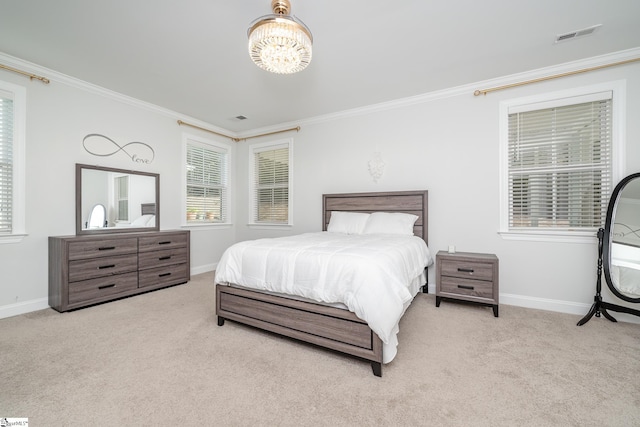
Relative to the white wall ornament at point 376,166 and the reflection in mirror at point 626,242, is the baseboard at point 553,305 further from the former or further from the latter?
the white wall ornament at point 376,166

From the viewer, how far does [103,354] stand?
201 centimetres

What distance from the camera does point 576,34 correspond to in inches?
93.7

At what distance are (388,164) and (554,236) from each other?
2.06m

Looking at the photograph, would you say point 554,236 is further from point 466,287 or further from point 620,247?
point 466,287

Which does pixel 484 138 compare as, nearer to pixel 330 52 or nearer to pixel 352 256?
pixel 330 52

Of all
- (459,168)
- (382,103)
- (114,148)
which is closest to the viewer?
(459,168)

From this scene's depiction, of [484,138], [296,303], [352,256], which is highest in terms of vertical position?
[484,138]

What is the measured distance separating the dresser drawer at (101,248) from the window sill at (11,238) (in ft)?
1.72

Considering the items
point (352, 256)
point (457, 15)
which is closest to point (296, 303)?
point (352, 256)

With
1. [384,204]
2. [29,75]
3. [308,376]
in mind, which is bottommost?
[308,376]

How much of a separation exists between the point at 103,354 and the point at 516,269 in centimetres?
404

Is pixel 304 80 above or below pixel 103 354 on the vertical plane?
above

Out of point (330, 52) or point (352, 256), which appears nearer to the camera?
point (352, 256)

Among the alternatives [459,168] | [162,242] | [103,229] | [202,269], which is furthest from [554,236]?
[103,229]
